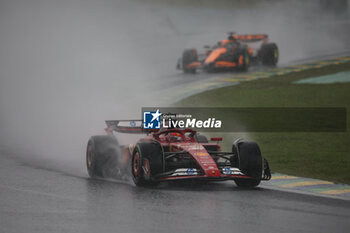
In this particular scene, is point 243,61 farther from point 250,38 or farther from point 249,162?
point 249,162

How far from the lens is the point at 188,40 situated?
41750 mm

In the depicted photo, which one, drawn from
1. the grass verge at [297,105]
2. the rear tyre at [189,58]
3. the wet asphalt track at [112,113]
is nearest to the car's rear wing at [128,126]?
the wet asphalt track at [112,113]

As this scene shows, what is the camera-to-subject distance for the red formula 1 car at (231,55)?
3089cm

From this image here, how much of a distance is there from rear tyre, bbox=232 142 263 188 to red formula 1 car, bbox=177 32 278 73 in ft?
59.0

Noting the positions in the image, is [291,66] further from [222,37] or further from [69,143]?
[69,143]

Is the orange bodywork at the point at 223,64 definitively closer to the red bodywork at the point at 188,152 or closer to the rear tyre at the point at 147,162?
the red bodywork at the point at 188,152

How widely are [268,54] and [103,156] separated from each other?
66.8ft

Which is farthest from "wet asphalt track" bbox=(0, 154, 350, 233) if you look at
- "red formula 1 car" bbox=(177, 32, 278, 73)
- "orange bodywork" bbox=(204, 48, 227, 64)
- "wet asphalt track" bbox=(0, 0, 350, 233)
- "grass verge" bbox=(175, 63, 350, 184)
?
"red formula 1 car" bbox=(177, 32, 278, 73)

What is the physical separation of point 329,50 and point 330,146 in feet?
72.4

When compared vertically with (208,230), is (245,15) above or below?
above

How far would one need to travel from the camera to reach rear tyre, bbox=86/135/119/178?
14320 mm

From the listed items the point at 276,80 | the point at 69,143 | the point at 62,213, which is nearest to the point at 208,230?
the point at 62,213

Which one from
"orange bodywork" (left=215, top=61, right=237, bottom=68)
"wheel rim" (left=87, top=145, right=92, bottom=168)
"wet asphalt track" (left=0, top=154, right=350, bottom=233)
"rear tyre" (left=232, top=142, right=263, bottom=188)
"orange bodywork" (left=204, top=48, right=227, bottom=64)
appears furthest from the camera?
"orange bodywork" (left=215, top=61, right=237, bottom=68)

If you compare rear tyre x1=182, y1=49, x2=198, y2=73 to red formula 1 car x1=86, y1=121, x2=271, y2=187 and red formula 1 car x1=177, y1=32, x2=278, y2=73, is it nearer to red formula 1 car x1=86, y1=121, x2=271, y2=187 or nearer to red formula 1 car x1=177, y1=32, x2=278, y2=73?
red formula 1 car x1=177, y1=32, x2=278, y2=73
